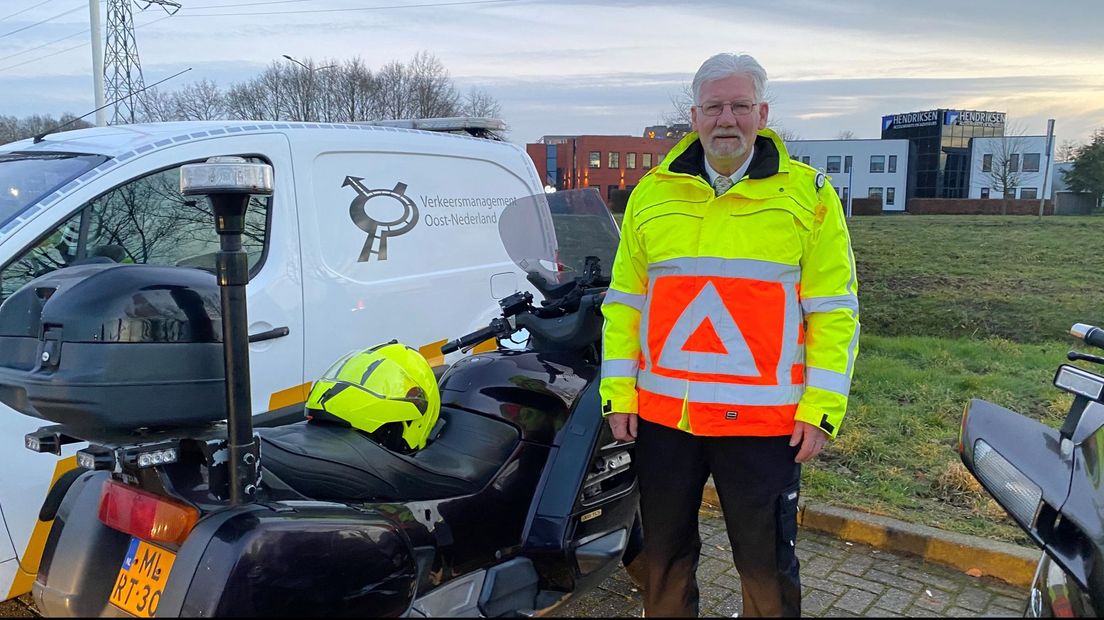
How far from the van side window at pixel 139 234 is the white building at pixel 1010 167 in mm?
61143

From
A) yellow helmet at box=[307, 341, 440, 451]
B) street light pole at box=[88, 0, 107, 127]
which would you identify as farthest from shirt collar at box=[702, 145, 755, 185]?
street light pole at box=[88, 0, 107, 127]

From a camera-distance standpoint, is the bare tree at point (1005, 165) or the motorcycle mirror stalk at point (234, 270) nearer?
the motorcycle mirror stalk at point (234, 270)

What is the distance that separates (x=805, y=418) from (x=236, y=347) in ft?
4.72

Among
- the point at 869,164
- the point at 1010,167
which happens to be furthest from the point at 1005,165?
the point at 869,164

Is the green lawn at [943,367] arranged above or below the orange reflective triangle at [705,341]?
below

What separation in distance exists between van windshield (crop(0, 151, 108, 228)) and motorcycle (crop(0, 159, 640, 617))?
1.23m

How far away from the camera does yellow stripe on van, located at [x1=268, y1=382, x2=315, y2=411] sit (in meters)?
3.38

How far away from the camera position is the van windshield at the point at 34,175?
2975mm

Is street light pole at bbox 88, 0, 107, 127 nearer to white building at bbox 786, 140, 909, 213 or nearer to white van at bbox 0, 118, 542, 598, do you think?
white van at bbox 0, 118, 542, 598

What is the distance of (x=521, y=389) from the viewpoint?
2605mm

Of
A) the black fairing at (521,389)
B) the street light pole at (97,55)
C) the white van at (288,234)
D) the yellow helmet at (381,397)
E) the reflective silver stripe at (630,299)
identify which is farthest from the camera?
the street light pole at (97,55)

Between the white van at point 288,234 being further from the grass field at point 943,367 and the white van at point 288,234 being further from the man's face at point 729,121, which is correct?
the grass field at point 943,367

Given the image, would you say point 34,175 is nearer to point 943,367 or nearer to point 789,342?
point 789,342

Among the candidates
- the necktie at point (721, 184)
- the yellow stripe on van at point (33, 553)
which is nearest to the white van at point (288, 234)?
the yellow stripe on van at point (33, 553)
